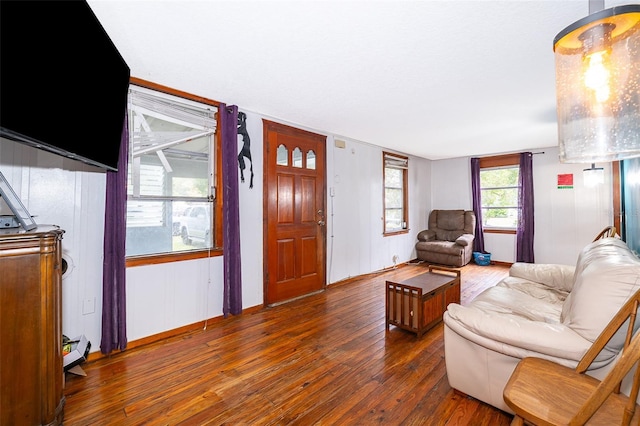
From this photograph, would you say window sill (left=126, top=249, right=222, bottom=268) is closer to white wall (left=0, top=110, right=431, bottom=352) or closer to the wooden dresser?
white wall (left=0, top=110, right=431, bottom=352)

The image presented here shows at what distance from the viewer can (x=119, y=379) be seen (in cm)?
207

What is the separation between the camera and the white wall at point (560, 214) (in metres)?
5.00

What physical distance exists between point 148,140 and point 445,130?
394cm

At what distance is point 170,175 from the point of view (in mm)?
2828

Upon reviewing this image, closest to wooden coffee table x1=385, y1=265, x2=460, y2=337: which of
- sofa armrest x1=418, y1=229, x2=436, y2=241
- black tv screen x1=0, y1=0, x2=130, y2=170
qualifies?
black tv screen x1=0, y1=0, x2=130, y2=170

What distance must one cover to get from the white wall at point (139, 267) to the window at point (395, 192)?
4.34ft

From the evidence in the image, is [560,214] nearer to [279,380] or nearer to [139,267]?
[279,380]

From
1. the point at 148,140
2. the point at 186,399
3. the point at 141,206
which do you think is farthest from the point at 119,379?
the point at 148,140

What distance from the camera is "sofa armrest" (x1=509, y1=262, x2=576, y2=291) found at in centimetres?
268

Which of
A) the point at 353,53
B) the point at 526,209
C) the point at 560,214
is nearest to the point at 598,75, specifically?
the point at 353,53

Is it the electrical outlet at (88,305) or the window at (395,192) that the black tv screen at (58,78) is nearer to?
the electrical outlet at (88,305)

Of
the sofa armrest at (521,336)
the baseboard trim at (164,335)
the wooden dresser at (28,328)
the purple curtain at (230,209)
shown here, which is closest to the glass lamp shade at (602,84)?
the sofa armrest at (521,336)

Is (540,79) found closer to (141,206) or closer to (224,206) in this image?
(224,206)

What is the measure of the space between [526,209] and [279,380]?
5.80 metres
